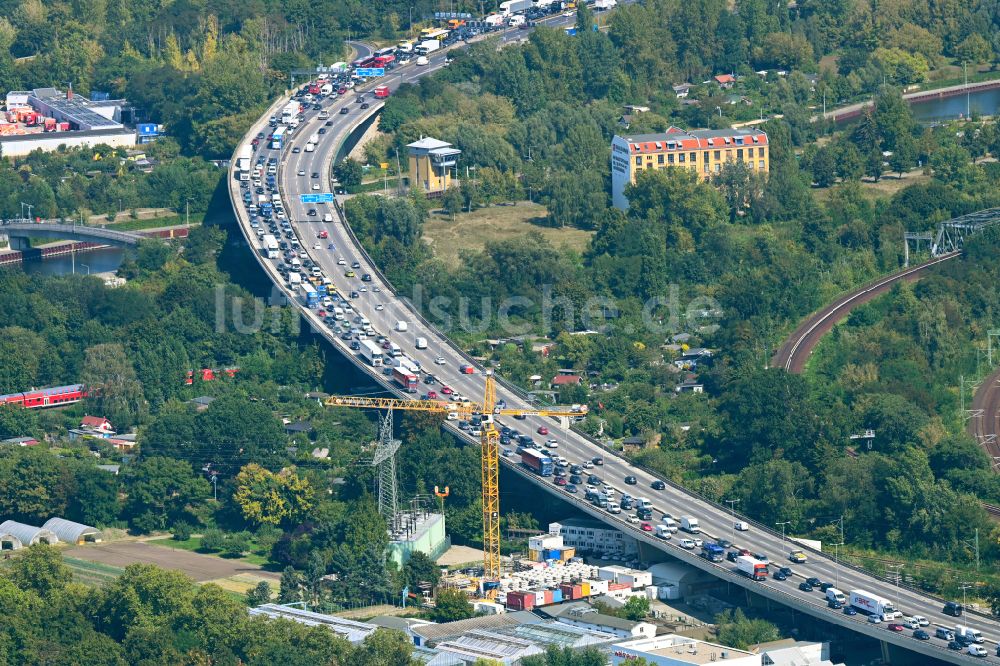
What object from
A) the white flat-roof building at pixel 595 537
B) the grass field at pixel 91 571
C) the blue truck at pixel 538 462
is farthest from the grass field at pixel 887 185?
the grass field at pixel 91 571

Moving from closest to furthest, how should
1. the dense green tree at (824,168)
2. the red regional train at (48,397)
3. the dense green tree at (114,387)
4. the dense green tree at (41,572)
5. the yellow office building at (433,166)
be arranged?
the dense green tree at (41,572)
the dense green tree at (114,387)
the red regional train at (48,397)
the dense green tree at (824,168)
the yellow office building at (433,166)

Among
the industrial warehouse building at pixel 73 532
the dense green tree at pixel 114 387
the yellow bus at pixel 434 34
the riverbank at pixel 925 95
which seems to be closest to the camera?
the industrial warehouse building at pixel 73 532

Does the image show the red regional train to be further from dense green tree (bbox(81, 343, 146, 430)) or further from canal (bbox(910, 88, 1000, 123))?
canal (bbox(910, 88, 1000, 123))

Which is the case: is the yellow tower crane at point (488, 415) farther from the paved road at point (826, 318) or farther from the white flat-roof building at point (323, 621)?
the paved road at point (826, 318)

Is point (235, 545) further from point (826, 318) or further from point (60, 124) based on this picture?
point (60, 124)

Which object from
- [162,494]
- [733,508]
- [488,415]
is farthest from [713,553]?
[162,494]

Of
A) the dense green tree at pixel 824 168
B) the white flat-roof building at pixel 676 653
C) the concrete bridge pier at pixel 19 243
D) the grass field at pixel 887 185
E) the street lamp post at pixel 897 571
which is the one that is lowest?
the white flat-roof building at pixel 676 653

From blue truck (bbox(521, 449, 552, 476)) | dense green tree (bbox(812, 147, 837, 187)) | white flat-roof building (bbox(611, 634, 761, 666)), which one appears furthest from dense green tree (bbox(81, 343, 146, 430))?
dense green tree (bbox(812, 147, 837, 187))

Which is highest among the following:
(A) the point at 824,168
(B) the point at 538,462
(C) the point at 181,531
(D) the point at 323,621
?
(A) the point at 824,168
